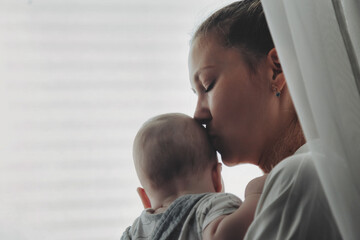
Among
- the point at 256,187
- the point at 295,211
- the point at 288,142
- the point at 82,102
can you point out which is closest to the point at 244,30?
the point at 288,142

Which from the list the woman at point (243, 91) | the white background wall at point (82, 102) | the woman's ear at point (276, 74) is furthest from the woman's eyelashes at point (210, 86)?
the white background wall at point (82, 102)

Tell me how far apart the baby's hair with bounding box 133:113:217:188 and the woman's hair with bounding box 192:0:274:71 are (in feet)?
0.69

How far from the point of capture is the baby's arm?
691mm

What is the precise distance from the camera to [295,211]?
0.56m

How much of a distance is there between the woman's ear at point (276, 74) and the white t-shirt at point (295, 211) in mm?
377

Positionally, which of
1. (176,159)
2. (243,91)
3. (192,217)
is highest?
(243,91)

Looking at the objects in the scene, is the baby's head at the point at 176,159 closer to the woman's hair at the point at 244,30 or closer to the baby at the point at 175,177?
the baby at the point at 175,177

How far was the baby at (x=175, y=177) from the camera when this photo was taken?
0.87 metres

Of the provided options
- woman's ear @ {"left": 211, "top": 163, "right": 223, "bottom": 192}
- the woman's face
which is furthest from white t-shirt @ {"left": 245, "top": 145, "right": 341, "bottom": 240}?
woman's ear @ {"left": 211, "top": 163, "right": 223, "bottom": 192}

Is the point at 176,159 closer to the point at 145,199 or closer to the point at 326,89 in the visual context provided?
the point at 145,199

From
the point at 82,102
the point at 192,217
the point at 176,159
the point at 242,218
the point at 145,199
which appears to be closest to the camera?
the point at 242,218

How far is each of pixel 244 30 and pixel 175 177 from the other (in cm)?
39

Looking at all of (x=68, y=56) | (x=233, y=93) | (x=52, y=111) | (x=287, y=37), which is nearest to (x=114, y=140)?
(x=52, y=111)

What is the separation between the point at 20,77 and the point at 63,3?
397mm
